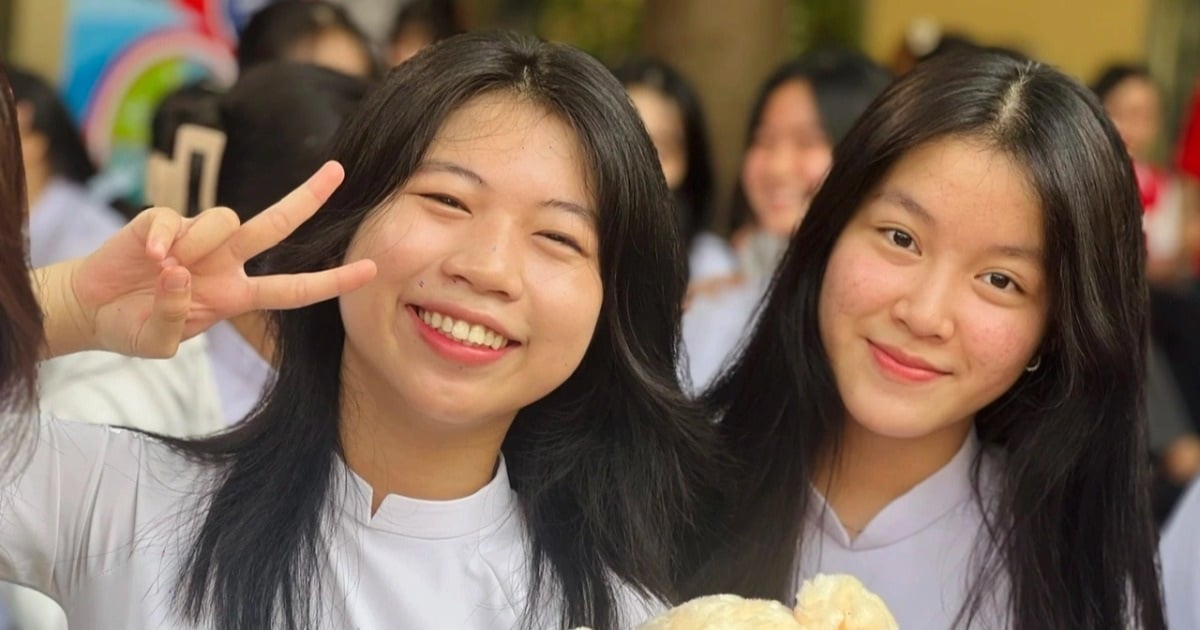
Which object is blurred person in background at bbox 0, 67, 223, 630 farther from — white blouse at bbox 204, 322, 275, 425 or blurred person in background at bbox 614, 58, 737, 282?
blurred person in background at bbox 614, 58, 737, 282

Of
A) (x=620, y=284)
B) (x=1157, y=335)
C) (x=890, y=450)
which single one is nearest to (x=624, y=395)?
→ (x=620, y=284)

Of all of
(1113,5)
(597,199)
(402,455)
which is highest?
(1113,5)

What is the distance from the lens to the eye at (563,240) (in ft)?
6.51

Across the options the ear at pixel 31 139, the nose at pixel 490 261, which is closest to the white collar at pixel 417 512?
the nose at pixel 490 261

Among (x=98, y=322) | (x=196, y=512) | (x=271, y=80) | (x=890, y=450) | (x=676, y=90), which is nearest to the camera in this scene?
(x=98, y=322)

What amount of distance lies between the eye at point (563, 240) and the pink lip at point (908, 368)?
1.63ft

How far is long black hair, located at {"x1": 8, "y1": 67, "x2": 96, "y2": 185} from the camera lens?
415 cm

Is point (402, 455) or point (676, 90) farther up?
point (676, 90)

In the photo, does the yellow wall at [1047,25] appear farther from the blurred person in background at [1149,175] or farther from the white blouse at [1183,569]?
the white blouse at [1183,569]

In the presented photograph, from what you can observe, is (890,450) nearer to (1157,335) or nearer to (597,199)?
(597,199)

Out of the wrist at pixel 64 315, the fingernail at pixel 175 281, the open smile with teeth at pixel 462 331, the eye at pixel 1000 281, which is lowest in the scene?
the wrist at pixel 64 315

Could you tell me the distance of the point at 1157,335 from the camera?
17.8 feet

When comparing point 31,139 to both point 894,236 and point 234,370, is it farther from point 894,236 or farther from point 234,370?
point 894,236

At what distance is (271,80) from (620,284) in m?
1.00
